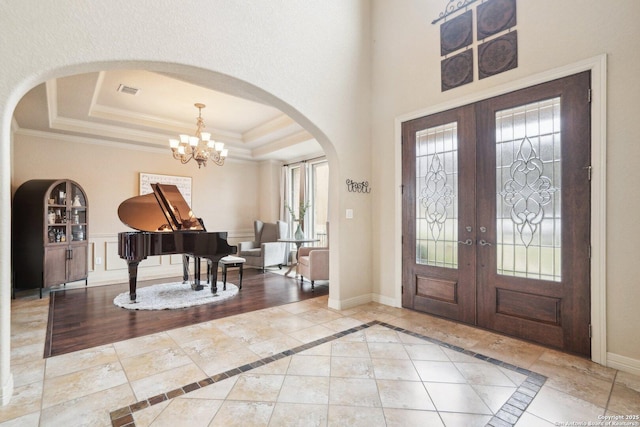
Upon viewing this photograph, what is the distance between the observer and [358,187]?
13.4 feet

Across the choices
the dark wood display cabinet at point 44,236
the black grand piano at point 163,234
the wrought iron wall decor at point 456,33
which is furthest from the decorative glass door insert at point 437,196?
the dark wood display cabinet at point 44,236

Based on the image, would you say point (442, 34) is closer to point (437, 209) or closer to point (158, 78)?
point (437, 209)

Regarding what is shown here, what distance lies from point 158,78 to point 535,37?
14.7ft

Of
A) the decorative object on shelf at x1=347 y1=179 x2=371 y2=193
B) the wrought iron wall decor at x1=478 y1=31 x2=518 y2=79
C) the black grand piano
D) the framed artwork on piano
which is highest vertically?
the wrought iron wall decor at x1=478 y1=31 x2=518 y2=79

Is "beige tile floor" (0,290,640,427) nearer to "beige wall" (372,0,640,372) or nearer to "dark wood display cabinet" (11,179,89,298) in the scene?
"beige wall" (372,0,640,372)

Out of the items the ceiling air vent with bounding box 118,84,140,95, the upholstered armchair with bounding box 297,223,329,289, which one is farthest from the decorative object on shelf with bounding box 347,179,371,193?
the ceiling air vent with bounding box 118,84,140,95

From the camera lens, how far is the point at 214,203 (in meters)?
7.26

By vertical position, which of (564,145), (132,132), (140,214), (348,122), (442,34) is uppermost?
(442,34)

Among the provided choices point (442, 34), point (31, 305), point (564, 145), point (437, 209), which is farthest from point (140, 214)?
point (564, 145)

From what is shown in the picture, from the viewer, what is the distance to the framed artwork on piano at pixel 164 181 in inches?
242

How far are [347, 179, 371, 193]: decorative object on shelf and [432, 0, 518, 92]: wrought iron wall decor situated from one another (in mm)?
1508

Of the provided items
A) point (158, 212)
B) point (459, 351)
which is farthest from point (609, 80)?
point (158, 212)

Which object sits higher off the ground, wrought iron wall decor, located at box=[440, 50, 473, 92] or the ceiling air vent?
the ceiling air vent

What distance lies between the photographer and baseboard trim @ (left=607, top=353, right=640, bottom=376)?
7.48ft
